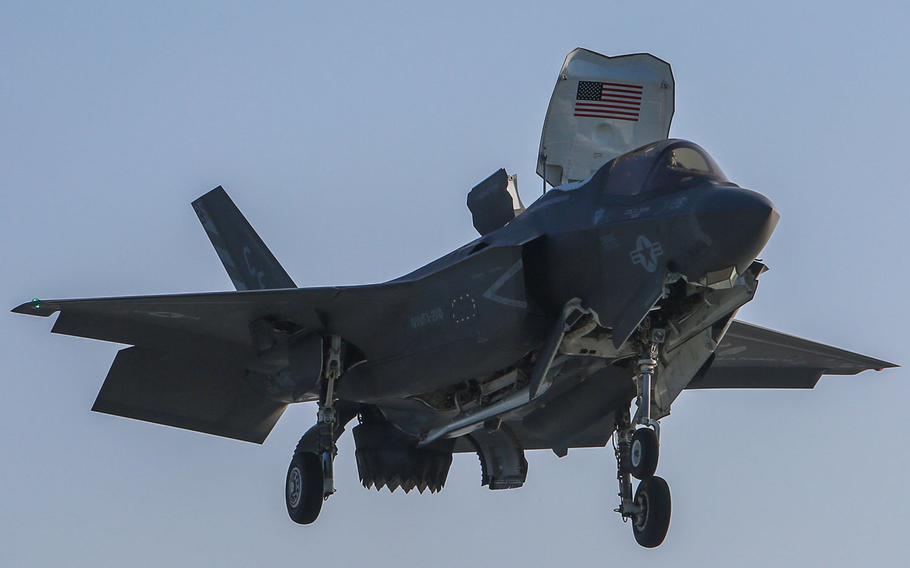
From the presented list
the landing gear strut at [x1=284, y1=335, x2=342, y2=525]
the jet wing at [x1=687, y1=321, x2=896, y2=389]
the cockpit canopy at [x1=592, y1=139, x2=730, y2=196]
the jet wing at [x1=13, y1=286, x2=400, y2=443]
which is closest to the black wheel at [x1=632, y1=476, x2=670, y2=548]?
the cockpit canopy at [x1=592, y1=139, x2=730, y2=196]

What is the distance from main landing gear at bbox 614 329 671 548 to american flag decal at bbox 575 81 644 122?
4752 mm

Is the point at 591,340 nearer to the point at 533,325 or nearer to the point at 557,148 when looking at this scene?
the point at 533,325

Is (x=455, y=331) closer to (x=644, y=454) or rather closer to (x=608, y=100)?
(x=644, y=454)

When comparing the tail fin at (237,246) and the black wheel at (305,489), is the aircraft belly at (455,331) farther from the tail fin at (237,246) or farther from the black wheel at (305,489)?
the tail fin at (237,246)

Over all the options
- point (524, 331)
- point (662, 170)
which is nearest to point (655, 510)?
point (524, 331)

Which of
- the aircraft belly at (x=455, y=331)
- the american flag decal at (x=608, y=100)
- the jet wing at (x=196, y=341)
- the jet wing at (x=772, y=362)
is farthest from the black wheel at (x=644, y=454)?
the american flag decal at (x=608, y=100)

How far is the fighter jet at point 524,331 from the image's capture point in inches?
840

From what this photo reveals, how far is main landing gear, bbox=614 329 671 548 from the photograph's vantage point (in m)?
21.6

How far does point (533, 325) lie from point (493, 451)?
5.04 m

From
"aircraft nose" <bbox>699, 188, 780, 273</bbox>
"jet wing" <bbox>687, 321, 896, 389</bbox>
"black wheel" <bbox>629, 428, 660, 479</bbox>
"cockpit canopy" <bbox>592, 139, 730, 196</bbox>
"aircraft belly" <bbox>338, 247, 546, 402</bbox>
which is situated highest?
"cockpit canopy" <bbox>592, 139, 730, 196</bbox>

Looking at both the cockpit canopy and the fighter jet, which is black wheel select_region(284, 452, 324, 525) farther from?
the cockpit canopy

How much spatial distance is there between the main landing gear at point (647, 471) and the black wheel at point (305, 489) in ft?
13.9

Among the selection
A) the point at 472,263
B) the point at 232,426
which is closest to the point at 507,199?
the point at 472,263

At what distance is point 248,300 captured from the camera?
24.1m
